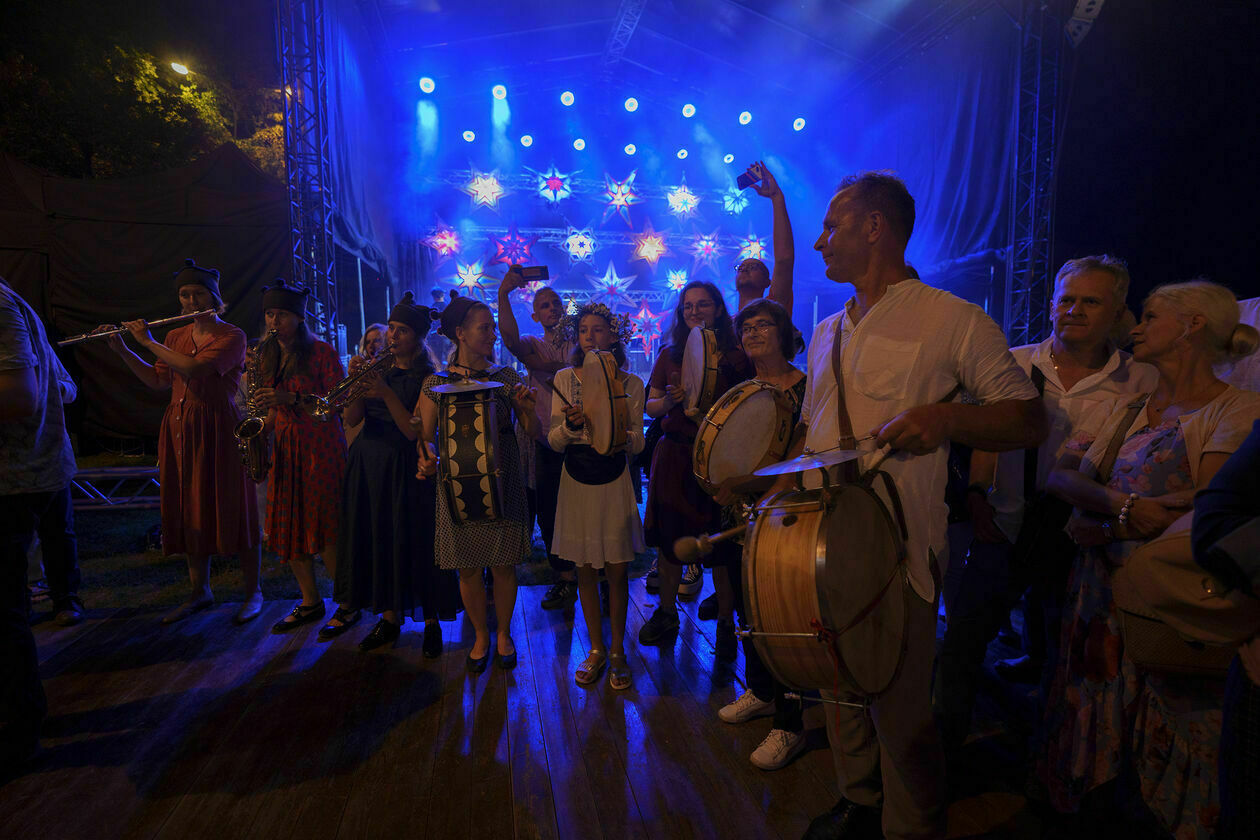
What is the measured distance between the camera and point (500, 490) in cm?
296

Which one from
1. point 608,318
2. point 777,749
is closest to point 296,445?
point 608,318

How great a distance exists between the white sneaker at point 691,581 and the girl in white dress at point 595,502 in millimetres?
1417

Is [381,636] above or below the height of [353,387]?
below

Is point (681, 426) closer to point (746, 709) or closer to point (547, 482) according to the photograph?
point (547, 482)

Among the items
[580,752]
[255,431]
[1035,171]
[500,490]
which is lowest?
[580,752]

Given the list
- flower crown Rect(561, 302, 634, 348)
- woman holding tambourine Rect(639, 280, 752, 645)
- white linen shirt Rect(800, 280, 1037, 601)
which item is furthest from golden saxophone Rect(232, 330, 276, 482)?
white linen shirt Rect(800, 280, 1037, 601)

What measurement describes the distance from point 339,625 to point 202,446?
1472 mm

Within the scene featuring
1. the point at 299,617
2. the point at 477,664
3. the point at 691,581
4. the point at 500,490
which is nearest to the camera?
the point at 500,490

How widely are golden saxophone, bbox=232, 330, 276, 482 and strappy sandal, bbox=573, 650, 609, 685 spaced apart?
2.22 meters

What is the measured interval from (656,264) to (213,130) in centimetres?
945

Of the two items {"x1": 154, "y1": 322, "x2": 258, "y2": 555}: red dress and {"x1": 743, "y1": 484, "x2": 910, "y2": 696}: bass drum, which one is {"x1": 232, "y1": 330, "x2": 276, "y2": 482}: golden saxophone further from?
{"x1": 743, "y1": 484, "x2": 910, "y2": 696}: bass drum

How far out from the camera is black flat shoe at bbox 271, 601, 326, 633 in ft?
12.4

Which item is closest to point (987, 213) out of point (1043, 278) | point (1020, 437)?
point (1043, 278)

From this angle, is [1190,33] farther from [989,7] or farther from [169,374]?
[169,374]
